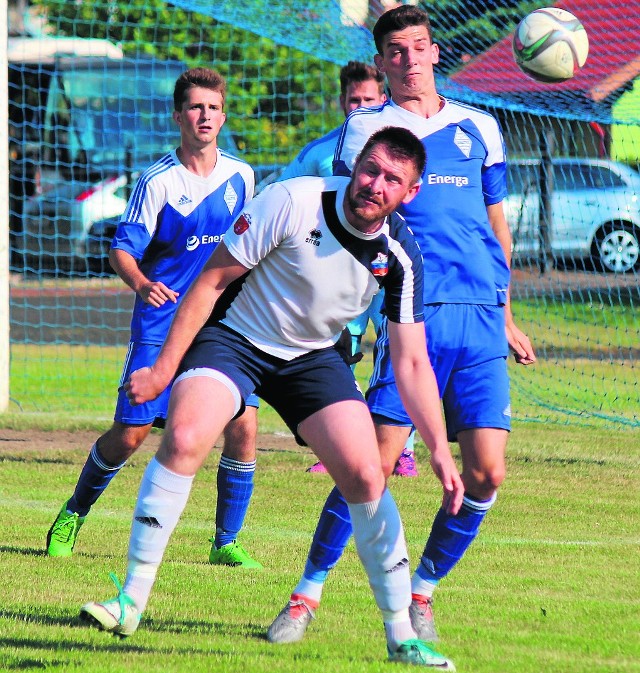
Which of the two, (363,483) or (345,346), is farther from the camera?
(345,346)

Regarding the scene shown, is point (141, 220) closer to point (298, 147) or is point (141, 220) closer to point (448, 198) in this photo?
point (448, 198)

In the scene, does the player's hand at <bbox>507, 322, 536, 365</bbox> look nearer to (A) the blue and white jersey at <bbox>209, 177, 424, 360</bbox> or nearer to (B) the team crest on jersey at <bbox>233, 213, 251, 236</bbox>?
(A) the blue and white jersey at <bbox>209, 177, 424, 360</bbox>

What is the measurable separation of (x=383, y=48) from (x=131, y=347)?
2.07 meters

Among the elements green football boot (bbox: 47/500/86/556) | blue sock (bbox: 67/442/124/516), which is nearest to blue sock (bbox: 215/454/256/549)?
blue sock (bbox: 67/442/124/516)

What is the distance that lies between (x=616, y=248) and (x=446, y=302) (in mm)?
11233

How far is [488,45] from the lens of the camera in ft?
43.6

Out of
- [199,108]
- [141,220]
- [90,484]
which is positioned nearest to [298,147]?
[199,108]

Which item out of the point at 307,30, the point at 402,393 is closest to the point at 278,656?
the point at 402,393

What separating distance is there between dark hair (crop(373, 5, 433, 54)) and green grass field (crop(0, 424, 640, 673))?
2279 millimetres

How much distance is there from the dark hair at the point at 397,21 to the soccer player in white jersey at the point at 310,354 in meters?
1.06

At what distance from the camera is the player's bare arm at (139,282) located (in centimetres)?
570

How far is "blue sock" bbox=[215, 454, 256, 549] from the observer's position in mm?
6024

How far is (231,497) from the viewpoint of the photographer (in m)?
6.06

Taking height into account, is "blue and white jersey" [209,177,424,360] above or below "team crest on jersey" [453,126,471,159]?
below
